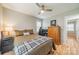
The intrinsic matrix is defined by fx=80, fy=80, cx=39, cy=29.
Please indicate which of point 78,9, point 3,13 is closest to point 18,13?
point 3,13

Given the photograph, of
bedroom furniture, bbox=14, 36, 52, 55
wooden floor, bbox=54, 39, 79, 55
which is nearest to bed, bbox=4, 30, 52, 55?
bedroom furniture, bbox=14, 36, 52, 55

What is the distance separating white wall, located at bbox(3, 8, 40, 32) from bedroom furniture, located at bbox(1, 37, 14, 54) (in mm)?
296

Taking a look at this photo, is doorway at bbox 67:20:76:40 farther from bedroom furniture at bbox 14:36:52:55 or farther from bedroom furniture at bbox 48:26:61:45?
bedroom furniture at bbox 14:36:52:55

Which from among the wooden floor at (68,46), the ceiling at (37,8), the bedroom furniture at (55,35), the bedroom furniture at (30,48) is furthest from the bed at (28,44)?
the ceiling at (37,8)

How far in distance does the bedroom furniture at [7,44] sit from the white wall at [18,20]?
296 mm

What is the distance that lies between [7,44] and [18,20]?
0.53m

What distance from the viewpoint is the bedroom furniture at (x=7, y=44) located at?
5.10 feet

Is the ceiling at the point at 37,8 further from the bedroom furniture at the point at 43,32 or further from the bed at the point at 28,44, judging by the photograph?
the bed at the point at 28,44

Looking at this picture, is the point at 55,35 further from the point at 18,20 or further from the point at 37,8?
the point at 18,20

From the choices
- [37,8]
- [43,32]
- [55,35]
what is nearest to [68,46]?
Answer: [55,35]

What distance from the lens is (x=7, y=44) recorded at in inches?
62.6

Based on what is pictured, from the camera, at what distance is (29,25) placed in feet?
5.58
